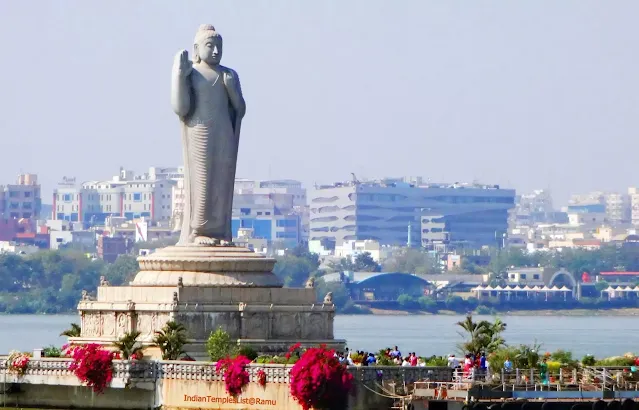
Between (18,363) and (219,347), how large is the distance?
3936 millimetres

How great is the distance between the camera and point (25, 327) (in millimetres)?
101938

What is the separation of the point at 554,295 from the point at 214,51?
435 ft

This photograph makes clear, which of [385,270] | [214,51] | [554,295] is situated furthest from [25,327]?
[385,270]

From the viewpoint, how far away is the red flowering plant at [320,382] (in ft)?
124

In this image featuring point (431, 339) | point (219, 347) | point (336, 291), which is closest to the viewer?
point (219, 347)

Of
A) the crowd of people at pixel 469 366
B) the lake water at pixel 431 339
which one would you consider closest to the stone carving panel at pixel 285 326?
the crowd of people at pixel 469 366

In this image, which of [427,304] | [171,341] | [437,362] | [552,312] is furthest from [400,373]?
[552,312]

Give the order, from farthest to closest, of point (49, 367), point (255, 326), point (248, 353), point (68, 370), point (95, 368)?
point (255, 326) → point (49, 367) → point (68, 370) → point (95, 368) → point (248, 353)

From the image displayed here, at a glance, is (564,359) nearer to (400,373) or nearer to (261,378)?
(400,373)

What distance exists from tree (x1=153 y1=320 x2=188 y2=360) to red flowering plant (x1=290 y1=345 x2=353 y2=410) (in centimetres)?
347

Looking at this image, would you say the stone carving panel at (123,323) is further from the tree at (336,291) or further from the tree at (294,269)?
the tree at (336,291)

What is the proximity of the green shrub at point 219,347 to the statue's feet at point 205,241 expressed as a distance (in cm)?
360

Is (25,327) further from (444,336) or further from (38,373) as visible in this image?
(38,373)

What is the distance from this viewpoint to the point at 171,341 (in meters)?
40.9
